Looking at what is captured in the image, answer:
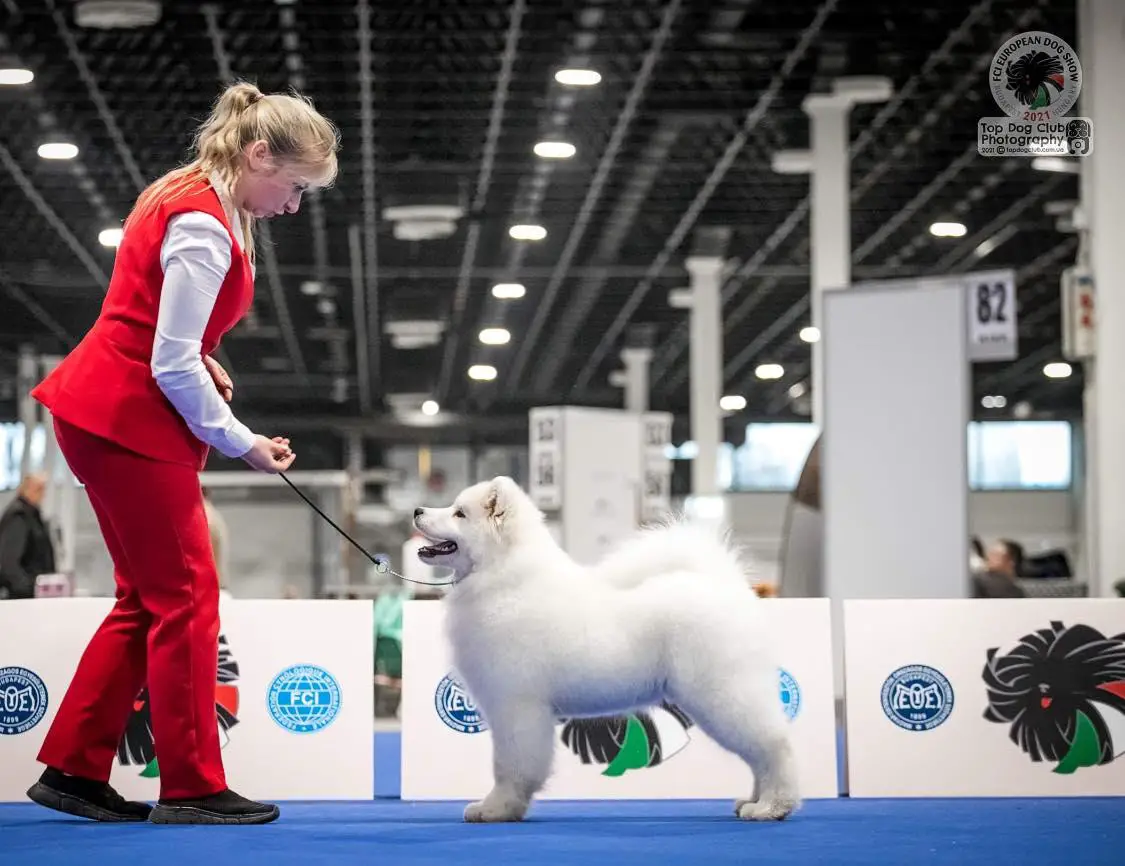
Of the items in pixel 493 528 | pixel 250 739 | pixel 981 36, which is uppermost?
pixel 981 36

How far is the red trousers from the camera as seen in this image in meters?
3.56

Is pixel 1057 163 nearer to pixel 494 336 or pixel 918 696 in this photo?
pixel 918 696

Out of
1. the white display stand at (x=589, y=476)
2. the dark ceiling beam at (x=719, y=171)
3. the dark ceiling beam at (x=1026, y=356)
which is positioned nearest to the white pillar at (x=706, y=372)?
the dark ceiling beam at (x=719, y=171)

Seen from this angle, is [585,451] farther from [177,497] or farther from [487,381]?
[487,381]

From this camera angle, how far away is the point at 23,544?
11102 mm

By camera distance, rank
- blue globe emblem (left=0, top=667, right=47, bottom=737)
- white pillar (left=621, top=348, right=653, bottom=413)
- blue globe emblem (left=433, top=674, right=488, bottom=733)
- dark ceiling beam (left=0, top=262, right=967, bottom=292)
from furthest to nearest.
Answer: white pillar (left=621, top=348, right=653, bottom=413) → dark ceiling beam (left=0, top=262, right=967, bottom=292) → blue globe emblem (left=433, top=674, right=488, bottom=733) → blue globe emblem (left=0, top=667, right=47, bottom=737)

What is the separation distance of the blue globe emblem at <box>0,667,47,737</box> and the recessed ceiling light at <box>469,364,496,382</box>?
24541 mm

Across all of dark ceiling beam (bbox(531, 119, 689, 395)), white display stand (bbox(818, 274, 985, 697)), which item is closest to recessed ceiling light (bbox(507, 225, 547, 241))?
dark ceiling beam (bbox(531, 119, 689, 395))

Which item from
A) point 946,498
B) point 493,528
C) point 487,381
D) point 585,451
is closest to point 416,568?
point 585,451

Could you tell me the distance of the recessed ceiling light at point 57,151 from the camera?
14.6 metres

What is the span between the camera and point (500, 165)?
1521 centimetres

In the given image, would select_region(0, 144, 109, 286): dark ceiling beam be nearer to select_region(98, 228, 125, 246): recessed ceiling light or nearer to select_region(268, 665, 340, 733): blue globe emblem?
select_region(98, 228, 125, 246): recessed ceiling light

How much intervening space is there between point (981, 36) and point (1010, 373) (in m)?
21.3

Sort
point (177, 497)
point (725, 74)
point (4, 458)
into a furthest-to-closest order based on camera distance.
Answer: point (4, 458) < point (725, 74) < point (177, 497)
